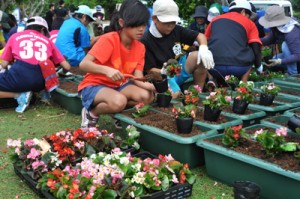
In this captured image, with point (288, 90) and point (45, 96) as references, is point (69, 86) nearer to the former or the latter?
point (45, 96)

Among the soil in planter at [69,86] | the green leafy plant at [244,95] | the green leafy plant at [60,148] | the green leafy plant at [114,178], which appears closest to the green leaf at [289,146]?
the green leafy plant at [114,178]

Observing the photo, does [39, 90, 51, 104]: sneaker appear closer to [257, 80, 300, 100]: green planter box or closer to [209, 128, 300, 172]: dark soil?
[257, 80, 300, 100]: green planter box

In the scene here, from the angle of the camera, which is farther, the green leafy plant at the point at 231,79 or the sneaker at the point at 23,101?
the sneaker at the point at 23,101

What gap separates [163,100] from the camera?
372 cm

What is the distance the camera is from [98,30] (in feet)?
33.8

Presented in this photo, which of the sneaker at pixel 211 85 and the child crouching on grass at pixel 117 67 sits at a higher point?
the child crouching on grass at pixel 117 67

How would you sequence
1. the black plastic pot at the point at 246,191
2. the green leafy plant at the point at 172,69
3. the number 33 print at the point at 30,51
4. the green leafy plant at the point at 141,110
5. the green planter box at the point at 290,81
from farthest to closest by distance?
the number 33 print at the point at 30,51, the green planter box at the point at 290,81, the green leafy plant at the point at 172,69, the green leafy plant at the point at 141,110, the black plastic pot at the point at 246,191

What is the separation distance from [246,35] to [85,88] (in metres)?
2.03

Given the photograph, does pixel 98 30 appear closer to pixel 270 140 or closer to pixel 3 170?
pixel 3 170

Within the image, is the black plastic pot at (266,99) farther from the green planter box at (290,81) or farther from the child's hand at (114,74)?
the child's hand at (114,74)

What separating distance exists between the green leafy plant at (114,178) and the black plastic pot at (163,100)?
1.25 metres

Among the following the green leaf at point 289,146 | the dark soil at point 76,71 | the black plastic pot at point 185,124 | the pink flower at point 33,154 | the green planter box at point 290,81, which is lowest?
the green planter box at point 290,81

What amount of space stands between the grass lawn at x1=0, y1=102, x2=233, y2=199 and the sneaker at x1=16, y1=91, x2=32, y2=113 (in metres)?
0.07

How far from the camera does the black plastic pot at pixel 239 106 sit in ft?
11.0
